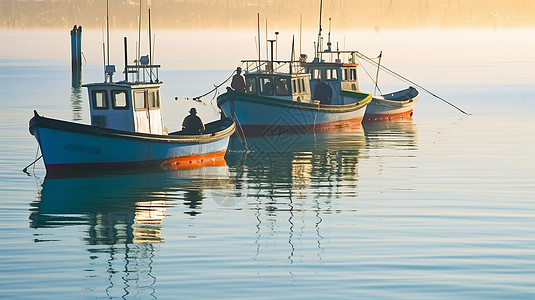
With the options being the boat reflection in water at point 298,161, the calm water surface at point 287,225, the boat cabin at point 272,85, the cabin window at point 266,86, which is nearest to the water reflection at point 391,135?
the calm water surface at point 287,225

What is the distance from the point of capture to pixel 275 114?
40406 millimetres

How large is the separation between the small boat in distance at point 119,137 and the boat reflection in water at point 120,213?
19.9 inches

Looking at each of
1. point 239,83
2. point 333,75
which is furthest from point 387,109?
point 239,83

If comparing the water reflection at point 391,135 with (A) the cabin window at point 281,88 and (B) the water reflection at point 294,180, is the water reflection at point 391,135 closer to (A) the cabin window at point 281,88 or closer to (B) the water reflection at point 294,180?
(B) the water reflection at point 294,180

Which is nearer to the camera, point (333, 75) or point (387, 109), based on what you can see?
point (333, 75)

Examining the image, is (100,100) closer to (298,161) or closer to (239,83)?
(298,161)

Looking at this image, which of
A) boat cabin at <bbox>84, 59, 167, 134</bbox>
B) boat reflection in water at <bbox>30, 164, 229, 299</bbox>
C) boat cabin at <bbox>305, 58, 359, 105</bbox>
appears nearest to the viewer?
boat reflection in water at <bbox>30, 164, 229, 299</bbox>

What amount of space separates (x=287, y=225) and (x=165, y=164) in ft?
30.7

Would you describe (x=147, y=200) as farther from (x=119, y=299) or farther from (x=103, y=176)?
(x=119, y=299)

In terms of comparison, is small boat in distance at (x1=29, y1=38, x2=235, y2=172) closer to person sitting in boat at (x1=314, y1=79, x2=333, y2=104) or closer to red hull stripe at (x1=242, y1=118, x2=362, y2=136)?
red hull stripe at (x1=242, y1=118, x2=362, y2=136)

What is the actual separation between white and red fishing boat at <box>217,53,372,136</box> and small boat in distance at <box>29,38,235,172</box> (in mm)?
8146

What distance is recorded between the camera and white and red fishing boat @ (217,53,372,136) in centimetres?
3997

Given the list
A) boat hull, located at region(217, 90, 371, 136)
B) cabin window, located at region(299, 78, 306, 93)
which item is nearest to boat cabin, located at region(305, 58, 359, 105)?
boat hull, located at region(217, 90, 371, 136)

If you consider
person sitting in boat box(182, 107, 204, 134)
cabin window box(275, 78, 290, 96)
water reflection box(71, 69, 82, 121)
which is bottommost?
water reflection box(71, 69, 82, 121)
